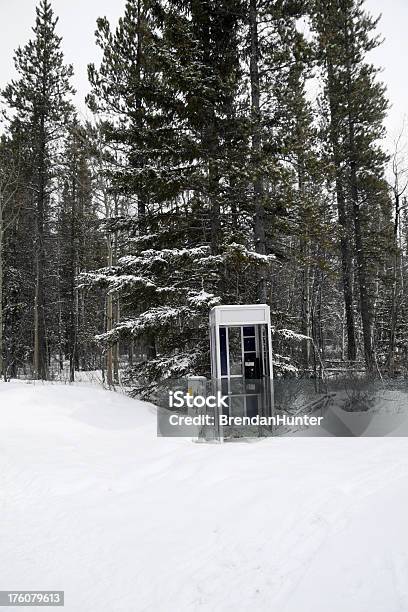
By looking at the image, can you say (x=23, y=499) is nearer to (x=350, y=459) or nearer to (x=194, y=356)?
(x=350, y=459)

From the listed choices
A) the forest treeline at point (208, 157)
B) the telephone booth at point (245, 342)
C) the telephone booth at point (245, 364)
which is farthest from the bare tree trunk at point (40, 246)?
the telephone booth at point (245, 364)

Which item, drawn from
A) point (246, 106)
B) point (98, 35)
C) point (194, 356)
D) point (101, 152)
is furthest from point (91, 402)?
point (98, 35)

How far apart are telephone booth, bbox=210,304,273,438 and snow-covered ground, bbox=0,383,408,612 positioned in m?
1.72

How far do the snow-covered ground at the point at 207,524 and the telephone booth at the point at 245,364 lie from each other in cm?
172

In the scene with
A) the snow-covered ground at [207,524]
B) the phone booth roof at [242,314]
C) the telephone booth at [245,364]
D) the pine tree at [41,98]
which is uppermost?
the pine tree at [41,98]

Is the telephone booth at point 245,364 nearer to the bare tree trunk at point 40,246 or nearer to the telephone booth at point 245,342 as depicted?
the telephone booth at point 245,342

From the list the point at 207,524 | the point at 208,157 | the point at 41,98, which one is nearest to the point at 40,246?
the point at 41,98

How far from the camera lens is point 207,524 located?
15.7ft

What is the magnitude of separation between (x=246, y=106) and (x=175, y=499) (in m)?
10.4

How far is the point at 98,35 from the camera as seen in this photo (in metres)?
15.4

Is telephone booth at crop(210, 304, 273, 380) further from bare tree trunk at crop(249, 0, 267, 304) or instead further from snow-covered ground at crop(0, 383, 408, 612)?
snow-covered ground at crop(0, 383, 408, 612)

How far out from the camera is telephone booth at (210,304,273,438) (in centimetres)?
900

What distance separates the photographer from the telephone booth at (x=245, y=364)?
29.5 feet

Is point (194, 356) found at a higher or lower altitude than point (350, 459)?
higher
